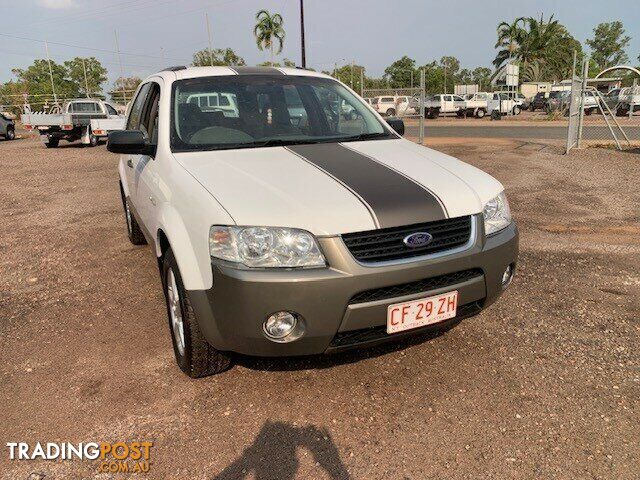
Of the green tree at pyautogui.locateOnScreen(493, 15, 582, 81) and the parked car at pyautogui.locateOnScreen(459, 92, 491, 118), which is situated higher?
the green tree at pyautogui.locateOnScreen(493, 15, 582, 81)

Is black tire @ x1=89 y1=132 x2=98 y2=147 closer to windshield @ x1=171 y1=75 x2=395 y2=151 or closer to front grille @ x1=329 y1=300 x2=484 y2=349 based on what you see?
windshield @ x1=171 y1=75 x2=395 y2=151

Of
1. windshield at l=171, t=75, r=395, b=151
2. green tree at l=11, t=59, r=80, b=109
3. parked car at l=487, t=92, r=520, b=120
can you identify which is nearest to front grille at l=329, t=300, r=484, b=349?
windshield at l=171, t=75, r=395, b=151

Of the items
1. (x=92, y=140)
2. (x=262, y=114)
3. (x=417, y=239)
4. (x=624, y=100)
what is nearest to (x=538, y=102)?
(x=624, y=100)

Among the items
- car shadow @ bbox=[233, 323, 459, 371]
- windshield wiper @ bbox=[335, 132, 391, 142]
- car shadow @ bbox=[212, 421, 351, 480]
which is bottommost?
car shadow @ bbox=[212, 421, 351, 480]

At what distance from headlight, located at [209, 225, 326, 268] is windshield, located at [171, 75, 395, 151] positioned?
1114mm

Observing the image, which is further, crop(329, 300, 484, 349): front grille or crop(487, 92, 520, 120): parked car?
crop(487, 92, 520, 120): parked car

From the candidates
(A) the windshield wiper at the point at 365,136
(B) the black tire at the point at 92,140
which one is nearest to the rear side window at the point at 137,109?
(A) the windshield wiper at the point at 365,136

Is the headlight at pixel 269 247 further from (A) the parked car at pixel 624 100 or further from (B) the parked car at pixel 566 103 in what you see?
(B) the parked car at pixel 566 103

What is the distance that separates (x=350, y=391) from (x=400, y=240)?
91cm

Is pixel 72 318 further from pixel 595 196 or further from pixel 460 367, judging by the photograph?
pixel 595 196

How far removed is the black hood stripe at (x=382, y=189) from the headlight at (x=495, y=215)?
37 cm

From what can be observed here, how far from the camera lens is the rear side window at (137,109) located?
4.22 m

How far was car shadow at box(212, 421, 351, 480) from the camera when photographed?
2131mm

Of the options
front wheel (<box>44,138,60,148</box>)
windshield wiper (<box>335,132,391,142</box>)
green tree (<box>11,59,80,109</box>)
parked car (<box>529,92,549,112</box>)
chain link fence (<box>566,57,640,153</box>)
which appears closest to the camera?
windshield wiper (<box>335,132,391,142</box>)
